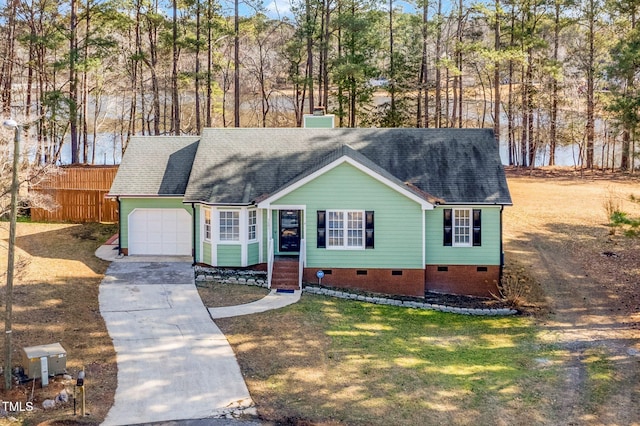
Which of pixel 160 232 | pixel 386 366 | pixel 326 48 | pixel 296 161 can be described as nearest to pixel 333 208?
pixel 296 161

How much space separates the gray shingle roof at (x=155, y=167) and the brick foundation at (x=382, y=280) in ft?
22.9

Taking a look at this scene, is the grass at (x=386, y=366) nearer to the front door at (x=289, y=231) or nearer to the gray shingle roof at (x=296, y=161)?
the front door at (x=289, y=231)

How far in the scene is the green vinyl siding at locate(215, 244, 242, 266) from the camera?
807 inches

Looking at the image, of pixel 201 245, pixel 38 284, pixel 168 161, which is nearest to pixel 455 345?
pixel 201 245

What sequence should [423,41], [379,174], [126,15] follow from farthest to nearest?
[423,41] < [126,15] < [379,174]

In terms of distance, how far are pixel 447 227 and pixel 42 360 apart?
14.6 metres

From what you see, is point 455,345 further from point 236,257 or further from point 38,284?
point 38,284

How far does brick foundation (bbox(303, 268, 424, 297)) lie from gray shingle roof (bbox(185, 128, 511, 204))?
316cm

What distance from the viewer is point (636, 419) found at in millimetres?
10805

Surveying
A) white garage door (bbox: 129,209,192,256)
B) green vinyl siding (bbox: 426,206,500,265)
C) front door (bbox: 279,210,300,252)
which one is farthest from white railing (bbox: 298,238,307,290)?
white garage door (bbox: 129,209,192,256)

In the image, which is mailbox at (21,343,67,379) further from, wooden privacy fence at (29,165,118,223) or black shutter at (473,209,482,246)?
wooden privacy fence at (29,165,118,223)

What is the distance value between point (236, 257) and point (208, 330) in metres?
5.97

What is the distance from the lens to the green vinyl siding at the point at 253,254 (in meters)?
20.6

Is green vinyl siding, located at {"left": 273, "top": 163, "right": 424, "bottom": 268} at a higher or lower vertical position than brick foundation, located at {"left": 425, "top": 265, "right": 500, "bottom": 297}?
higher
